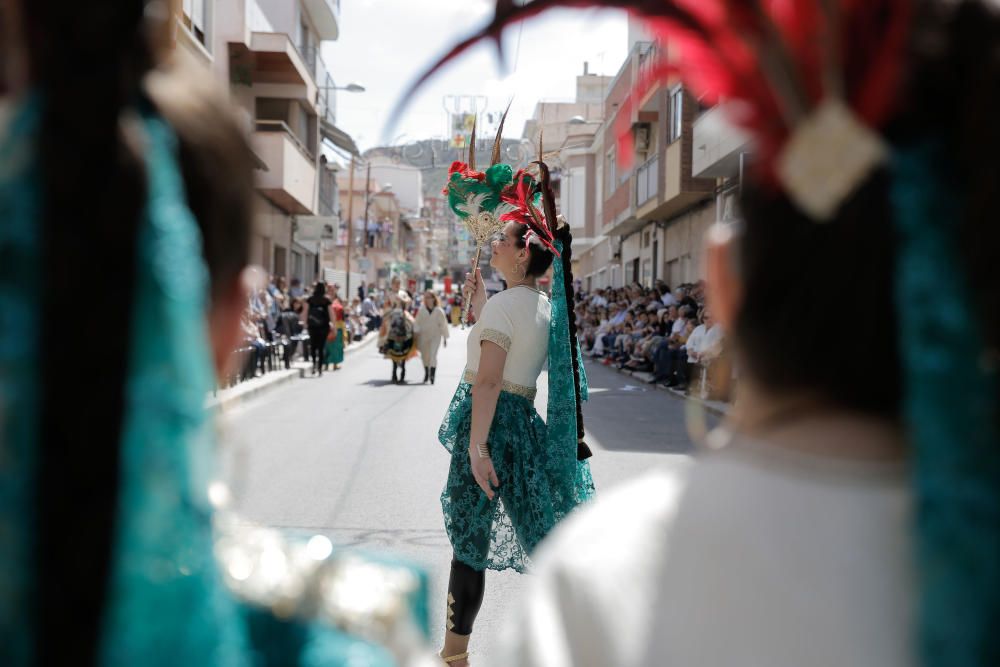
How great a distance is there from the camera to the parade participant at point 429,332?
18.6 meters

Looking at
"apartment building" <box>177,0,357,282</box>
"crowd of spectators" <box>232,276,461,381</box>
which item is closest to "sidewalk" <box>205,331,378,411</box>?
"crowd of spectators" <box>232,276,461,381</box>

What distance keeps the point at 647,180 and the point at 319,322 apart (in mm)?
12780

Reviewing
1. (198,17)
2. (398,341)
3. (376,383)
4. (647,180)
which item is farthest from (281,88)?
(376,383)

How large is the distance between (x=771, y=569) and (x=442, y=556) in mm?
4875

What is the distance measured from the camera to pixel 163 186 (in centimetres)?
88

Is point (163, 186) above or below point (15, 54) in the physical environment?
below

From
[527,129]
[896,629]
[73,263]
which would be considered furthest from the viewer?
[527,129]

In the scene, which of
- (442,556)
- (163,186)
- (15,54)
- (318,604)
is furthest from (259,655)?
(442,556)

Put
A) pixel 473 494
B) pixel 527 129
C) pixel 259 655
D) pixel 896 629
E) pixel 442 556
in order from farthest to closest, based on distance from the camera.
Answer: pixel 527 129 < pixel 442 556 < pixel 473 494 < pixel 259 655 < pixel 896 629

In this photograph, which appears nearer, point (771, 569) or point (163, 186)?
point (163, 186)

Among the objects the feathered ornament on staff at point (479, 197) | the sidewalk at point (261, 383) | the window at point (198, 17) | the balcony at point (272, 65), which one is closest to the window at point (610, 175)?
the balcony at point (272, 65)

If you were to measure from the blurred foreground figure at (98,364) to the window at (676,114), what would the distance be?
23.4 m

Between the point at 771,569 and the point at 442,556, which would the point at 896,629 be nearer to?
the point at 771,569

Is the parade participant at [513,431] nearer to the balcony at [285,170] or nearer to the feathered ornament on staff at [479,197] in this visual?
the feathered ornament on staff at [479,197]
